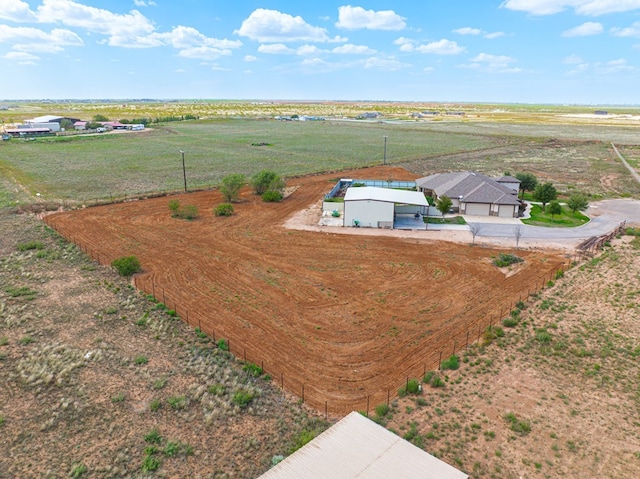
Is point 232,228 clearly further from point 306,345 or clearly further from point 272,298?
point 306,345

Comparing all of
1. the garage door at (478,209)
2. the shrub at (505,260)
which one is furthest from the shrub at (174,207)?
the shrub at (505,260)

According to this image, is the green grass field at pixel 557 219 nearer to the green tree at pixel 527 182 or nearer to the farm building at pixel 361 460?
the green tree at pixel 527 182

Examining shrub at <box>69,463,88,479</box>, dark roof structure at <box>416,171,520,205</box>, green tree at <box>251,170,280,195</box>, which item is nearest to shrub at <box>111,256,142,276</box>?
shrub at <box>69,463,88,479</box>

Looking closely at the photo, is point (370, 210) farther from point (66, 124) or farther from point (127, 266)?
point (66, 124)

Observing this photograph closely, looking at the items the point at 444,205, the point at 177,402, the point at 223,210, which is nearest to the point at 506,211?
the point at 444,205

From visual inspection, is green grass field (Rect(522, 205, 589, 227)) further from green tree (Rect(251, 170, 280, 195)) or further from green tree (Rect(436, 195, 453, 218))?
green tree (Rect(251, 170, 280, 195))

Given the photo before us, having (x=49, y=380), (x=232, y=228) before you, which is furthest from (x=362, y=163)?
(x=49, y=380)
